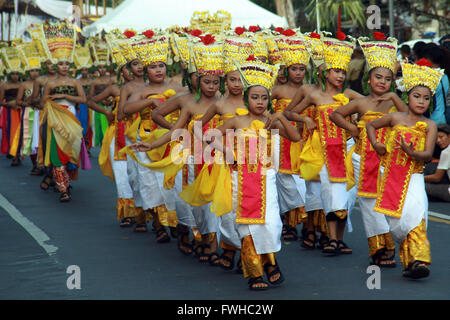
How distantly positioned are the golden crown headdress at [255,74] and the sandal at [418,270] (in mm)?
1905

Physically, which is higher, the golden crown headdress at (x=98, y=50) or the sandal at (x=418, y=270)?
the golden crown headdress at (x=98, y=50)

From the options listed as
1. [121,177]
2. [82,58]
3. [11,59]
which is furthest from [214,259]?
[11,59]

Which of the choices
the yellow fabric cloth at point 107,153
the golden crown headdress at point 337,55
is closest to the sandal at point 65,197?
the yellow fabric cloth at point 107,153

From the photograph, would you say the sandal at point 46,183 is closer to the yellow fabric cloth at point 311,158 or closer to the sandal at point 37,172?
the sandal at point 37,172

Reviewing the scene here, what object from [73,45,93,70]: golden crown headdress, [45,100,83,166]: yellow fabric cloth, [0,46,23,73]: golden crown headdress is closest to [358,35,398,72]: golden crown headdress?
[45,100,83,166]: yellow fabric cloth

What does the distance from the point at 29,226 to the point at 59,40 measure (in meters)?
4.12

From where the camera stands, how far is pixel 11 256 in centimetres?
900

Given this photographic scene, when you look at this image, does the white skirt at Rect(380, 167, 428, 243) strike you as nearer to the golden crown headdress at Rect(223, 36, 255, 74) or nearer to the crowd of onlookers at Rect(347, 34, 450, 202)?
the golden crown headdress at Rect(223, 36, 255, 74)

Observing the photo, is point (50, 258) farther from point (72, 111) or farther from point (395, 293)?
point (72, 111)

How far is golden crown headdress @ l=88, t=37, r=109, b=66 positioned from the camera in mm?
17062

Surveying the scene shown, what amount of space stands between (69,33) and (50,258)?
6280 millimetres

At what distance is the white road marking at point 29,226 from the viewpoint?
31.0 feet

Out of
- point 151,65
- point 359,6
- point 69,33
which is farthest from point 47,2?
point 151,65

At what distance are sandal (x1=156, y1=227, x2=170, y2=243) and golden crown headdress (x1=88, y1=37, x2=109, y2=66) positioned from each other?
7694 millimetres
